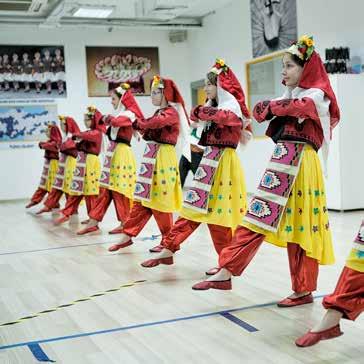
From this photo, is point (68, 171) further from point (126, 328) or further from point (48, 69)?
point (126, 328)

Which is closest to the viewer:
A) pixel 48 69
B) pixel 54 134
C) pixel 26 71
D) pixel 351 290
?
pixel 351 290

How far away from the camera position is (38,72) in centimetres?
1152

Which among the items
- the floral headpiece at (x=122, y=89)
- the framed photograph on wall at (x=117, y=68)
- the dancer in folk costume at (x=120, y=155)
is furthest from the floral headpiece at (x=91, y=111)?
the framed photograph on wall at (x=117, y=68)

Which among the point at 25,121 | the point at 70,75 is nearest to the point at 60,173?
the point at 25,121

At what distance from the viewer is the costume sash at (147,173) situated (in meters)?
4.92

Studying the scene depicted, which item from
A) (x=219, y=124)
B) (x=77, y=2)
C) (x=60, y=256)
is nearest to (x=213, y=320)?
(x=219, y=124)

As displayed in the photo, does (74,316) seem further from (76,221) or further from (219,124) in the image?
(76,221)

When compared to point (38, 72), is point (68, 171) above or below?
below

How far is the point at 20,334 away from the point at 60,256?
2.25 metres

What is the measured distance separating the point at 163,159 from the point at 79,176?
239 centimetres

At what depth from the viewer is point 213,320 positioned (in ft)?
10.5

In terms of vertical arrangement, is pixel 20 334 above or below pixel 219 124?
below

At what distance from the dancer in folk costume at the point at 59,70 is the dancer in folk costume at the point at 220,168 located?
26.2 feet

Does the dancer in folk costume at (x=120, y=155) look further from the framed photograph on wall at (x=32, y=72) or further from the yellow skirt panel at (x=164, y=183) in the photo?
the framed photograph on wall at (x=32, y=72)
